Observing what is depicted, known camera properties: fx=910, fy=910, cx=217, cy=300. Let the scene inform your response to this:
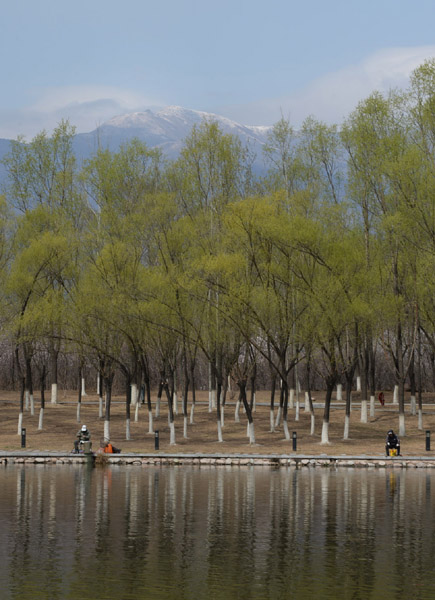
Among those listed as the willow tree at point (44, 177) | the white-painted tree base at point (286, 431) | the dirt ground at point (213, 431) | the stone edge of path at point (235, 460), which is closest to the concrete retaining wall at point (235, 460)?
the stone edge of path at point (235, 460)

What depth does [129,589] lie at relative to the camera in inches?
658

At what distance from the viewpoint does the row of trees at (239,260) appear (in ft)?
159

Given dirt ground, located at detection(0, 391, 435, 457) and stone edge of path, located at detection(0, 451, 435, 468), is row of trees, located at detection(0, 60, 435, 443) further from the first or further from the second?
stone edge of path, located at detection(0, 451, 435, 468)

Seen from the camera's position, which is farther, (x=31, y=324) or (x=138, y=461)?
(x=31, y=324)

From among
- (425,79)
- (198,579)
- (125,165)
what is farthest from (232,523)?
(125,165)

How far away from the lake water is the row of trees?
44.6 feet

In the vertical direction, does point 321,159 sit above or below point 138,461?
above

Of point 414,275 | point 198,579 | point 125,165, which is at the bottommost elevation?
Answer: point 198,579

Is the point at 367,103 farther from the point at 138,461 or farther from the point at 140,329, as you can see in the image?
the point at 138,461

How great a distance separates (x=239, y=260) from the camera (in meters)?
48.0

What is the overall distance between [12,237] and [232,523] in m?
37.9

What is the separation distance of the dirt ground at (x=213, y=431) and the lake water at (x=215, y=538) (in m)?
11.6

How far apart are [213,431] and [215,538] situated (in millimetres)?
32268

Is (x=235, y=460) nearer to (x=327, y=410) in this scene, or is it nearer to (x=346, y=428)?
(x=327, y=410)
